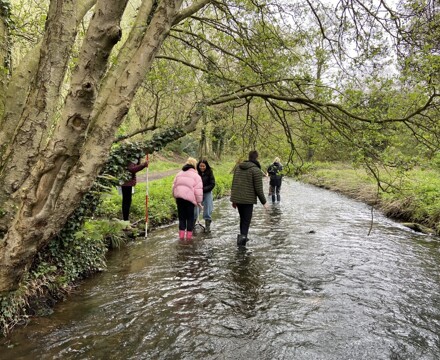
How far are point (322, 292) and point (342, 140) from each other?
302 cm

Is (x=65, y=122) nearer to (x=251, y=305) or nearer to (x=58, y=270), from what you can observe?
(x=58, y=270)

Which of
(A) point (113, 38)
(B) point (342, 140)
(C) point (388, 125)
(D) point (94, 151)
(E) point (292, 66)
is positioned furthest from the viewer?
(E) point (292, 66)

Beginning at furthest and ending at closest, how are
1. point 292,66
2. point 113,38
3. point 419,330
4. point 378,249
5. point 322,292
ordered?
point 378,249, point 292,66, point 322,292, point 419,330, point 113,38

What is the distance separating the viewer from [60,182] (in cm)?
379

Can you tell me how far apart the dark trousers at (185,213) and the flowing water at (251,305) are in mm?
464

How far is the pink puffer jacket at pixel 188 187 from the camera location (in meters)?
8.09

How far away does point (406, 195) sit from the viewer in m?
6.30

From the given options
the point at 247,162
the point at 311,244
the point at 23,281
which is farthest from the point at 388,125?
the point at 23,281

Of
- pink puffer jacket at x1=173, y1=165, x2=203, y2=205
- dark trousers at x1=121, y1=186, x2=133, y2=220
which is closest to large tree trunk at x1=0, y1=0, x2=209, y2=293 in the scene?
pink puffer jacket at x1=173, y1=165, x2=203, y2=205

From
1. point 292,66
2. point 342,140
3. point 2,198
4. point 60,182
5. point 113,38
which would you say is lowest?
point 2,198

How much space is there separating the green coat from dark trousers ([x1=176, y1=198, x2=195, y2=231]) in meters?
1.18

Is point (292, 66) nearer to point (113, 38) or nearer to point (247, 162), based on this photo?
point (247, 162)

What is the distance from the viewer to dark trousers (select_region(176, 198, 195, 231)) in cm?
827

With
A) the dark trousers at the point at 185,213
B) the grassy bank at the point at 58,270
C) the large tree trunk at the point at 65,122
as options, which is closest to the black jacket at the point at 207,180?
the dark trousers at the point at 185,213
